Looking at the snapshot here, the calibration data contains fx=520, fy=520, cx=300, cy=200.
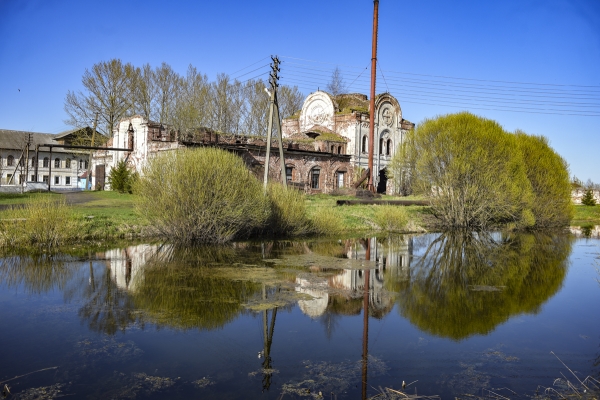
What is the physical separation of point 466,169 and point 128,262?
14206 mm

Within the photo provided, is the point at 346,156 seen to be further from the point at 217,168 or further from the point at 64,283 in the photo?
the point at 64,283

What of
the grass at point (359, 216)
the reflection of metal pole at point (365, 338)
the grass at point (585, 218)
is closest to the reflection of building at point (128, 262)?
the reflection of metal pole at point (365, 338)

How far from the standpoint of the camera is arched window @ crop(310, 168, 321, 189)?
35781 millimetres

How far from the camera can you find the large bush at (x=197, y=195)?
1461cm

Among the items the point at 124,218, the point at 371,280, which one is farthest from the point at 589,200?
the point at 124,218

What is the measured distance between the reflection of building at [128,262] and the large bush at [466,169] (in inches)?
489

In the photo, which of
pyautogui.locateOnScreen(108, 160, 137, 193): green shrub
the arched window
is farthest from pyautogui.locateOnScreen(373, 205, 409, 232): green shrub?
pyautogui.locateOnScreen(108, 160, 137, 193): green shrub

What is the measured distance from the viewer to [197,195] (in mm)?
Result: 14633

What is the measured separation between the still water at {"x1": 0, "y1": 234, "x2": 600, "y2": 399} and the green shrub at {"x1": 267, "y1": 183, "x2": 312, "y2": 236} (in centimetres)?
385

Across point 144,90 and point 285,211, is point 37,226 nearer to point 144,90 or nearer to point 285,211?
point 285,211

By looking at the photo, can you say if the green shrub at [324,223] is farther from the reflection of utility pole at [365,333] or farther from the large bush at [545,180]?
the large bush at [545,180]

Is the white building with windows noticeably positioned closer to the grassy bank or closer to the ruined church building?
the ruined church building

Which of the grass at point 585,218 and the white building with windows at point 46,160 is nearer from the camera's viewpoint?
the grass at point 585,218

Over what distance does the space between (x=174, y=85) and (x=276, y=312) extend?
34.9 meters
